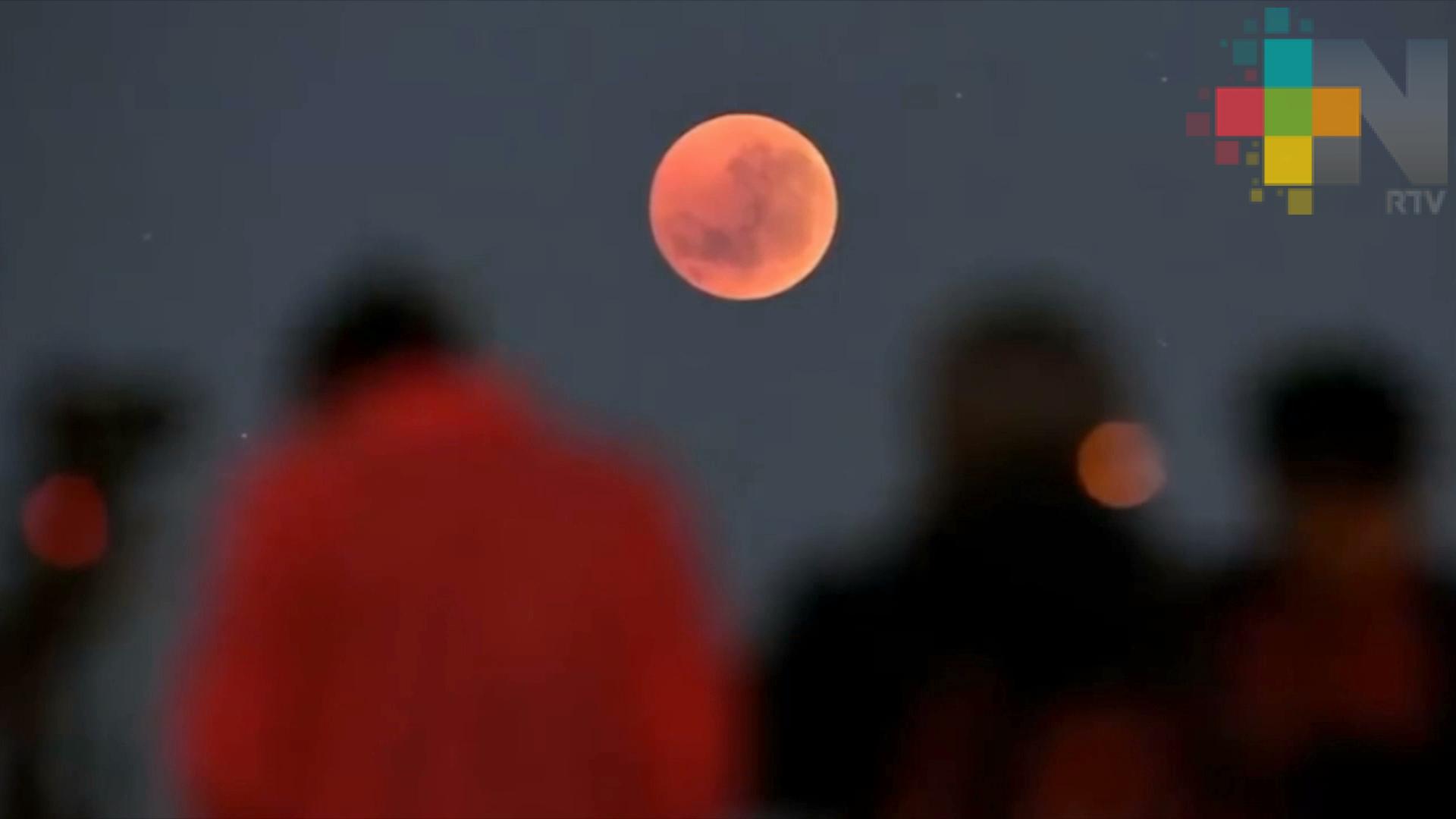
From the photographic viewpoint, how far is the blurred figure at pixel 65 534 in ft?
5.06

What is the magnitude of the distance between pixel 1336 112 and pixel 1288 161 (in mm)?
74

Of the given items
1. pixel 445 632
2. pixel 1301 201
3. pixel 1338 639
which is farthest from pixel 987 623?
pixel 445 632

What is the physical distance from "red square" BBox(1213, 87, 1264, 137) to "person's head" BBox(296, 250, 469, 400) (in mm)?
883

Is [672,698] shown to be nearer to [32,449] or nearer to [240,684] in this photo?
[240,684]

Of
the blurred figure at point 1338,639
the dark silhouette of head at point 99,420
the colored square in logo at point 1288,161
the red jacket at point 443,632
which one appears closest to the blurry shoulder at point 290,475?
the red jacket at point 443,632

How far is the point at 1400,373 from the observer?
1641mm

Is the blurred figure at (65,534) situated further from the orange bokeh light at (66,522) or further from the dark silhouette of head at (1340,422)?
the dark silhouette of head at (1340,422)

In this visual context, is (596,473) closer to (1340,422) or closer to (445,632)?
(445,632)

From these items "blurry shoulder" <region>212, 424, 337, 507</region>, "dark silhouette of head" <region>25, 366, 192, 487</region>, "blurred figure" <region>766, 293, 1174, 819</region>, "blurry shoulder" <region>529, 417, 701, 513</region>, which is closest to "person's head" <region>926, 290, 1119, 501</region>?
"blurred figure" <region>766, 293, 1174, 819</region>

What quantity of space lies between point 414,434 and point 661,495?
189 mm

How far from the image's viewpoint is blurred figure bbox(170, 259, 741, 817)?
1.05 meters

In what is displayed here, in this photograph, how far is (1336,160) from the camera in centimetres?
166

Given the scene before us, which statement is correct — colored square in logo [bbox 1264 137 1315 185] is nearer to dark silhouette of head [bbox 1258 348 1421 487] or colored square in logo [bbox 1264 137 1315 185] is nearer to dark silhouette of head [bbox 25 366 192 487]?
dark silhouette of head [bbox 1258 348 1421 487]

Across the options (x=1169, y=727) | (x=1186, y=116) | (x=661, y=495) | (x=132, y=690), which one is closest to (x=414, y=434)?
(x=661, y=495)
